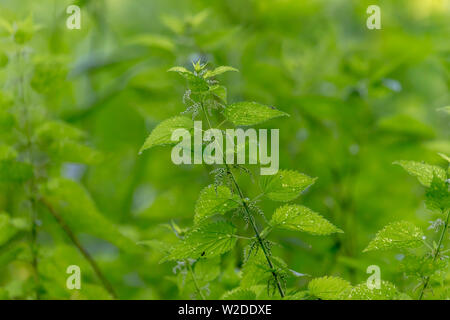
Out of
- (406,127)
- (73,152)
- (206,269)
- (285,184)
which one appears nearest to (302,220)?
(285,184)

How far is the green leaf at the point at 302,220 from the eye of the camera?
16.2 inches

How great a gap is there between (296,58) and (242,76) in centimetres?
11

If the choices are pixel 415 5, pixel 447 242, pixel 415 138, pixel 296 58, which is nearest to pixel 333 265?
pixel 447 242

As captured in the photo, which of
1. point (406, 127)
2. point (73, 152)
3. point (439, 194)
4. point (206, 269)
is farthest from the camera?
point (406, 127)

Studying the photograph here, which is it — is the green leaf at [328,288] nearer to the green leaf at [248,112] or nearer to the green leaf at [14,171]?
the green leaf at [248,112]

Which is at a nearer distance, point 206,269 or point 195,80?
point 195,80

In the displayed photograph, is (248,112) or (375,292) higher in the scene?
(248,112)

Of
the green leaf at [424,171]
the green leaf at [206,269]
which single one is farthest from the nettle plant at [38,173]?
the green leaf at [424,171]

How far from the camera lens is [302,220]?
0.42 meters

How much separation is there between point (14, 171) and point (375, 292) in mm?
398

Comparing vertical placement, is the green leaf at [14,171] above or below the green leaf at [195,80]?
below

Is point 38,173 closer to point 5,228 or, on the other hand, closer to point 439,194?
point 5,228
